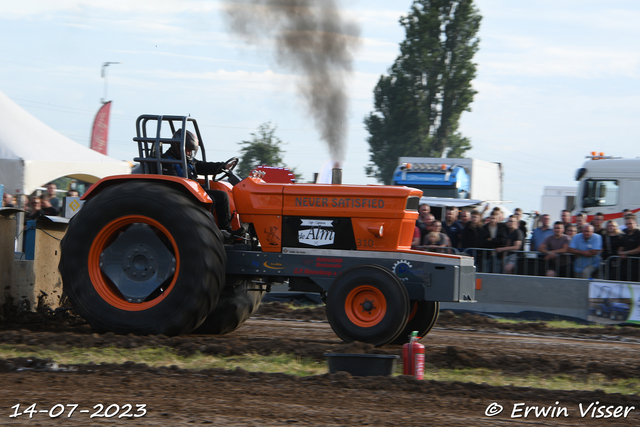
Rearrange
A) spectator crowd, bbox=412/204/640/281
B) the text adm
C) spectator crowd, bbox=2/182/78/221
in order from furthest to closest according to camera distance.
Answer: spectator crowd, bbox=2/182/78/221, spectator crowd, bbox=412/204/640/281, the text adm

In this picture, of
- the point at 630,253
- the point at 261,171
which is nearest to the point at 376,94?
the point at 630,253

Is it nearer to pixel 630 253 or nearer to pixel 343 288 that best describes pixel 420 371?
pixel 343 288

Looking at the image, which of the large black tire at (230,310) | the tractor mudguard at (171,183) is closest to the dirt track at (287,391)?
the large black tire at (230,310)

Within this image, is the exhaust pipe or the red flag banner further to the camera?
the red flag banner

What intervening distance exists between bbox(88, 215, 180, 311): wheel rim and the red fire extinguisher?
228 cm

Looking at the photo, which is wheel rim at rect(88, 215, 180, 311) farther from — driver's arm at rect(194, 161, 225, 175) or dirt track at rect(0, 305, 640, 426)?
driver's arm at rect(194, 161, 225, 175)

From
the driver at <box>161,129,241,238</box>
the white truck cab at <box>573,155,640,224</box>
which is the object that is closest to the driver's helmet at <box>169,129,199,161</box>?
the driver at <box>161,129,241,238</box>

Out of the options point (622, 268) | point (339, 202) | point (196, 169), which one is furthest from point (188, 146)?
point (622, 268)

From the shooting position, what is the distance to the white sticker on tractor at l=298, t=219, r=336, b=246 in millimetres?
6801

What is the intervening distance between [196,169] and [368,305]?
210cm

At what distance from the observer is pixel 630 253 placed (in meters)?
10.2

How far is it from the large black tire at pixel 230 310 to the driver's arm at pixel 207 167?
111 cm

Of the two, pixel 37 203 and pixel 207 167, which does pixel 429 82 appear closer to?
pixel 37 203

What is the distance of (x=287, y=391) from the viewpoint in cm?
479
